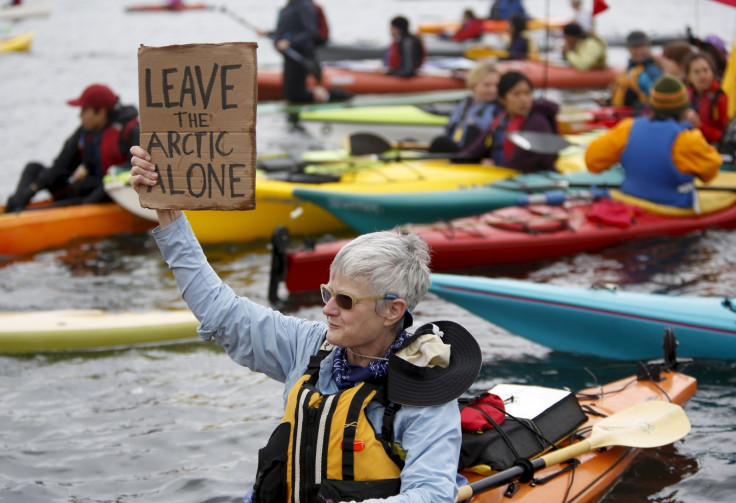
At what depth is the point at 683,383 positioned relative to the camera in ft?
12.1

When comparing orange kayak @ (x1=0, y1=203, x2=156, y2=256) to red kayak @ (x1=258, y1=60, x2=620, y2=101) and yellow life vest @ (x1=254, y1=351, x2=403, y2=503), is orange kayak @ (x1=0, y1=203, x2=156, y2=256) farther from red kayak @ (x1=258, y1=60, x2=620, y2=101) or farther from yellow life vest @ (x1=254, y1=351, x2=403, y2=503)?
red kayak @ (x1=258, y1=60, x2=620, y2=101)

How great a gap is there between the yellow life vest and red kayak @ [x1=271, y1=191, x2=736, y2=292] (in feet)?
11.9

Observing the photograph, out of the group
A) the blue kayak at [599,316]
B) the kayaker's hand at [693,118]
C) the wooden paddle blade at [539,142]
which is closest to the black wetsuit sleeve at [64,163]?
the wooden paddle blade at [539,142]

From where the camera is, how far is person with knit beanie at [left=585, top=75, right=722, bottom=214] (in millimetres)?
6102

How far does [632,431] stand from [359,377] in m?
1.31

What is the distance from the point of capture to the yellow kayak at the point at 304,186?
23.3 ft

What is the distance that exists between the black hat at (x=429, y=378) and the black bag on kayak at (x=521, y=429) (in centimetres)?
52

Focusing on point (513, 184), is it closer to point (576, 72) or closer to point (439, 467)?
point (439, 467)

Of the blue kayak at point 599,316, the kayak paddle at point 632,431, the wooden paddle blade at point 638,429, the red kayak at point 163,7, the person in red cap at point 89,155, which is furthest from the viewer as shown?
the red kayak at point 163,7

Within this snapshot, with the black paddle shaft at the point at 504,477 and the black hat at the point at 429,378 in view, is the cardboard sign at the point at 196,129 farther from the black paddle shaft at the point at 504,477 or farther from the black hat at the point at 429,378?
the black paddle shaft at the point at 504,477

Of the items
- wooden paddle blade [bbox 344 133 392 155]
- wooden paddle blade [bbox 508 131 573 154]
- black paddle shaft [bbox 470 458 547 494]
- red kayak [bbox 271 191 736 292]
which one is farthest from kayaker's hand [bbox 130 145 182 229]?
wooden paddle blade [bbox 344 133 392 155]

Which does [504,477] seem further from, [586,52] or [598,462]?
[586,52]

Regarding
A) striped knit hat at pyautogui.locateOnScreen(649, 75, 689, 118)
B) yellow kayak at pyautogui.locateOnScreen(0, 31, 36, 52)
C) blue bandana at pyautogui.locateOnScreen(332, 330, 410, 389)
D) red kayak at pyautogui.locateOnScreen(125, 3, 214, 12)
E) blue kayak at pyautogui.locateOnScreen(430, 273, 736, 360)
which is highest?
red kayak at pyautogui.locateOnScreen(125, 3, 214, 12)

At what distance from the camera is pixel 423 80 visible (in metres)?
13.2
